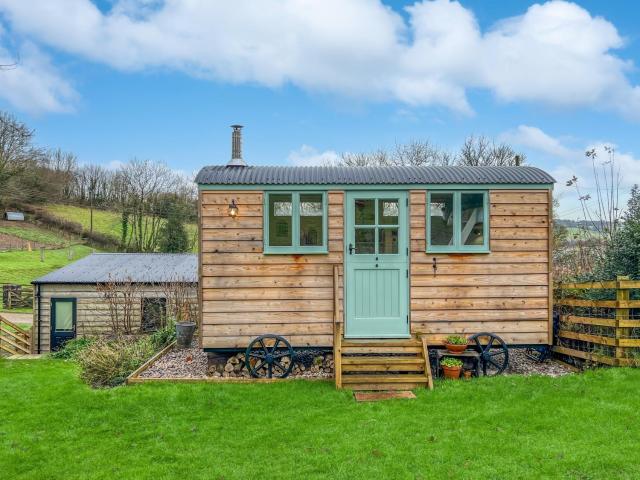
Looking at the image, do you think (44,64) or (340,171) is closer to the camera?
(340,171)

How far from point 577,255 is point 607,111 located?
5.92m

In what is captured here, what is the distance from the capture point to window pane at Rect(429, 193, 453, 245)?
6871 millimetres

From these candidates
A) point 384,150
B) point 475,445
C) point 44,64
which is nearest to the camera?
point 475,445

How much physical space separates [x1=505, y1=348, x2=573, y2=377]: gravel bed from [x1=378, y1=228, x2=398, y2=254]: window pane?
8.67ft

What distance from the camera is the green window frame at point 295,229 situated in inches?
266

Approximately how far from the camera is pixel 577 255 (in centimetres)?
1200

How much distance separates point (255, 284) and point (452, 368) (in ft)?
10.5

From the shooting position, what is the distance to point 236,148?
760cm

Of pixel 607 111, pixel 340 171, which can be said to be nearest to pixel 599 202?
pixel 607 111

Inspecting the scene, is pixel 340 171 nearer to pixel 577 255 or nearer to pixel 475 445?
pixel 475 445

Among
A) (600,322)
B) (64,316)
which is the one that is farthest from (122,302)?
(600,322)

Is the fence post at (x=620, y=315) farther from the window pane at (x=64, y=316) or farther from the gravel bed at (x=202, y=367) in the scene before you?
the window pane at (x=64, y=316)

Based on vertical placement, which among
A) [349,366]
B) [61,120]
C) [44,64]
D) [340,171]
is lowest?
[349,366]

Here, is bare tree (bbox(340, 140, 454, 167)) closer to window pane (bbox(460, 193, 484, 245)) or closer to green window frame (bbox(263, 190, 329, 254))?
window pane (bbox(460, 193, 484, 245))
